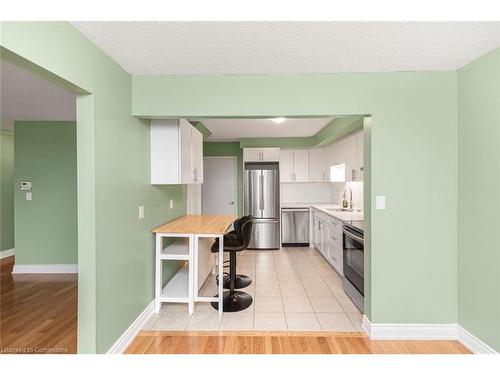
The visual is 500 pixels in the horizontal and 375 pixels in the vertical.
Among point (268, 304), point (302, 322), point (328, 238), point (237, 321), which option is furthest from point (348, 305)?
point (328, 238)

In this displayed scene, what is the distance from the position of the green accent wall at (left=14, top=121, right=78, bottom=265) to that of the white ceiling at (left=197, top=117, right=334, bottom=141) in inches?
92.0

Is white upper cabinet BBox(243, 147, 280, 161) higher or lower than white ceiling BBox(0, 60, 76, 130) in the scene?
lower

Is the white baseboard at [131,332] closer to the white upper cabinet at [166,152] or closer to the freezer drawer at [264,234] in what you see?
the white upper cabinet at [166,152]

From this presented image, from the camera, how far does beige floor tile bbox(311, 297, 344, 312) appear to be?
9.62 feet

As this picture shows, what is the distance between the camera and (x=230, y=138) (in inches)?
238

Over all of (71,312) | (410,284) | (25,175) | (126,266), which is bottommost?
(71,312)

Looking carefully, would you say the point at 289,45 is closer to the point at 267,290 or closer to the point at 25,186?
the point at 267,290

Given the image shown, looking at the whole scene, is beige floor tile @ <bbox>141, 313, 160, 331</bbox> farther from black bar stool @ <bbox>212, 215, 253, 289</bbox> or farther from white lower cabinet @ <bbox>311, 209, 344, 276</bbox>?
white lower cabinet @ <bbox>311, 209, 344, 276</bbox>

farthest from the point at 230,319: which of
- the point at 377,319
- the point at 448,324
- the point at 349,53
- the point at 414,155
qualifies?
the point at 349,53

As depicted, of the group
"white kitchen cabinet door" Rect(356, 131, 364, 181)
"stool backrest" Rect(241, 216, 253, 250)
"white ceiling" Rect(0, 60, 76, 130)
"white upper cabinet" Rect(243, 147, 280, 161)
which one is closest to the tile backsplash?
"white upper cabinet" Rect(243, 147, 280, 161)

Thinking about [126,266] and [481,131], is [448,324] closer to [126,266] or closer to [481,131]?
[481,131]
